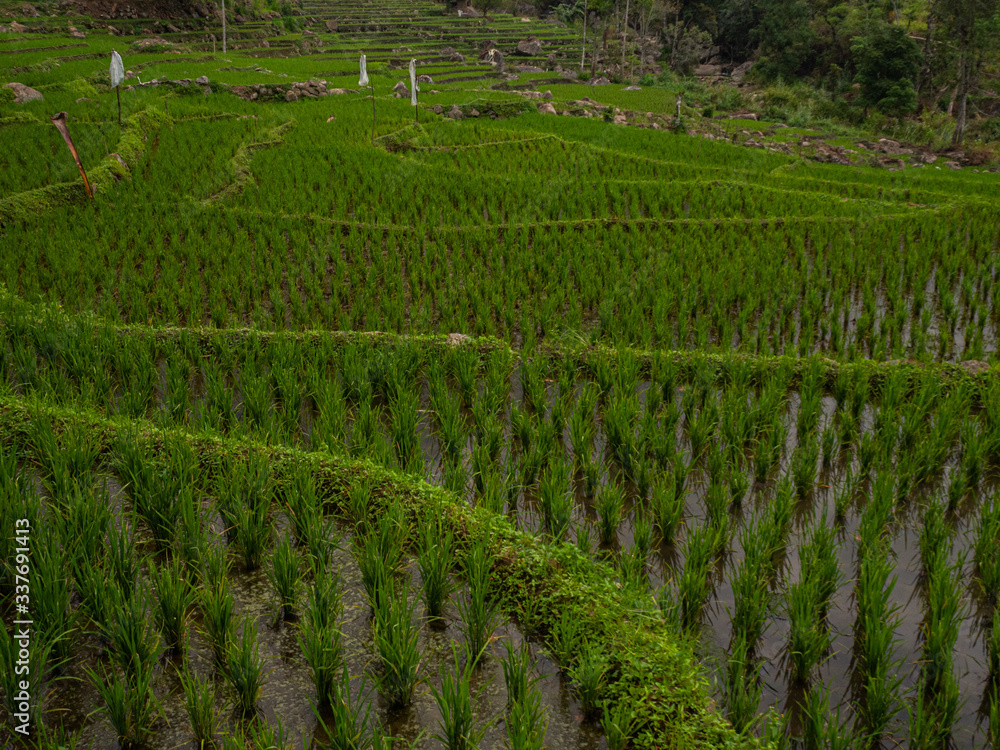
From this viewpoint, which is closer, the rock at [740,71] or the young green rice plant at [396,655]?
the young green rice plant at [396,655]

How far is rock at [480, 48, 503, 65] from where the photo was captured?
3142 centimetres

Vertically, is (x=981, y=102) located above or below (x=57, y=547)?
above

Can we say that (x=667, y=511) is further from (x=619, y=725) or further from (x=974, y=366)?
(x=974, y=366)

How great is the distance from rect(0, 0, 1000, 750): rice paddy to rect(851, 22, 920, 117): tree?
17.7 metres

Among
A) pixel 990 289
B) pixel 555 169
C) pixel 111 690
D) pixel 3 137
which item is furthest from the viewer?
pixel 555 169

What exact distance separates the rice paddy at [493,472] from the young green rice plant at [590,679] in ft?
0.04

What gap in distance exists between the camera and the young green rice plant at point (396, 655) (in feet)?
7.04

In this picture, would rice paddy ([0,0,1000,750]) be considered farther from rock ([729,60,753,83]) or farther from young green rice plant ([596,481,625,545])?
rock ([729,60,753,83])

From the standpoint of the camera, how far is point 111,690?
1957 mm

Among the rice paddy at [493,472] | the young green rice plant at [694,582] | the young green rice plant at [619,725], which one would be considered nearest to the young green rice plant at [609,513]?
the rice paddy at [493,472]

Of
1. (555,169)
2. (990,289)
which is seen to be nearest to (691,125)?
(555,169)

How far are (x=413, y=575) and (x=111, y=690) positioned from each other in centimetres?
118

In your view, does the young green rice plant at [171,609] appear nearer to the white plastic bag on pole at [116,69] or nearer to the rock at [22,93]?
the white plastic bag on pole at [116,69]

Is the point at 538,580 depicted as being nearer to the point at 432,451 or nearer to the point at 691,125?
the point at 432,451
